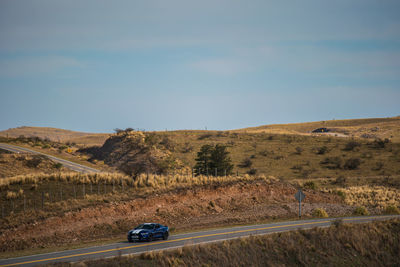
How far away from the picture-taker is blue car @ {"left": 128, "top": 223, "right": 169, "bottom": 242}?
25.7m

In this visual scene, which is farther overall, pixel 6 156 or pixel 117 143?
pixel 117 143

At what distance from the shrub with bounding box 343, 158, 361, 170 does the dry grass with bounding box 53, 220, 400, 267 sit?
38.1 m

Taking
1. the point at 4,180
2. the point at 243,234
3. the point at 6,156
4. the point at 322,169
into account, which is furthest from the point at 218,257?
the point at 322,169

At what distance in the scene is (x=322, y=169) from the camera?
71188 millimetres

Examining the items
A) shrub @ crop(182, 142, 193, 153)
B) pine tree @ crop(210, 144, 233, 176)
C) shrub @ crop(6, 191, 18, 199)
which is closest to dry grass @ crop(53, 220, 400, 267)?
shrub @ crop(6, 191, 18, 199)

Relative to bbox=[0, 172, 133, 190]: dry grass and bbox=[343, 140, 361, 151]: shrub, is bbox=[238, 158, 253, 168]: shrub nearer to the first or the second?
bbox=[343, 140, 361, 151]: shrub

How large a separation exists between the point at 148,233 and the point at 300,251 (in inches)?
407

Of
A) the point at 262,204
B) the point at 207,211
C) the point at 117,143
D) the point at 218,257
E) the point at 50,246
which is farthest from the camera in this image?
the point at 117,143

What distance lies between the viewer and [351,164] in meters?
71.6

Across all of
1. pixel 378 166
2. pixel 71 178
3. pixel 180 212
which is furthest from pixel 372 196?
pixel 71 178

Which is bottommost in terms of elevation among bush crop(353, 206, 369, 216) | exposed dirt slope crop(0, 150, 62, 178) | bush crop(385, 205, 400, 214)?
bush crop(385, 205, 400, 214)

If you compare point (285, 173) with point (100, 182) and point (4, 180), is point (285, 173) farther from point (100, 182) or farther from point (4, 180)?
point (4, 180)

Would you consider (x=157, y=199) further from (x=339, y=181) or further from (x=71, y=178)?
(x=339, y=181)

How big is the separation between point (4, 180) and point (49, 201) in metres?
5.84
